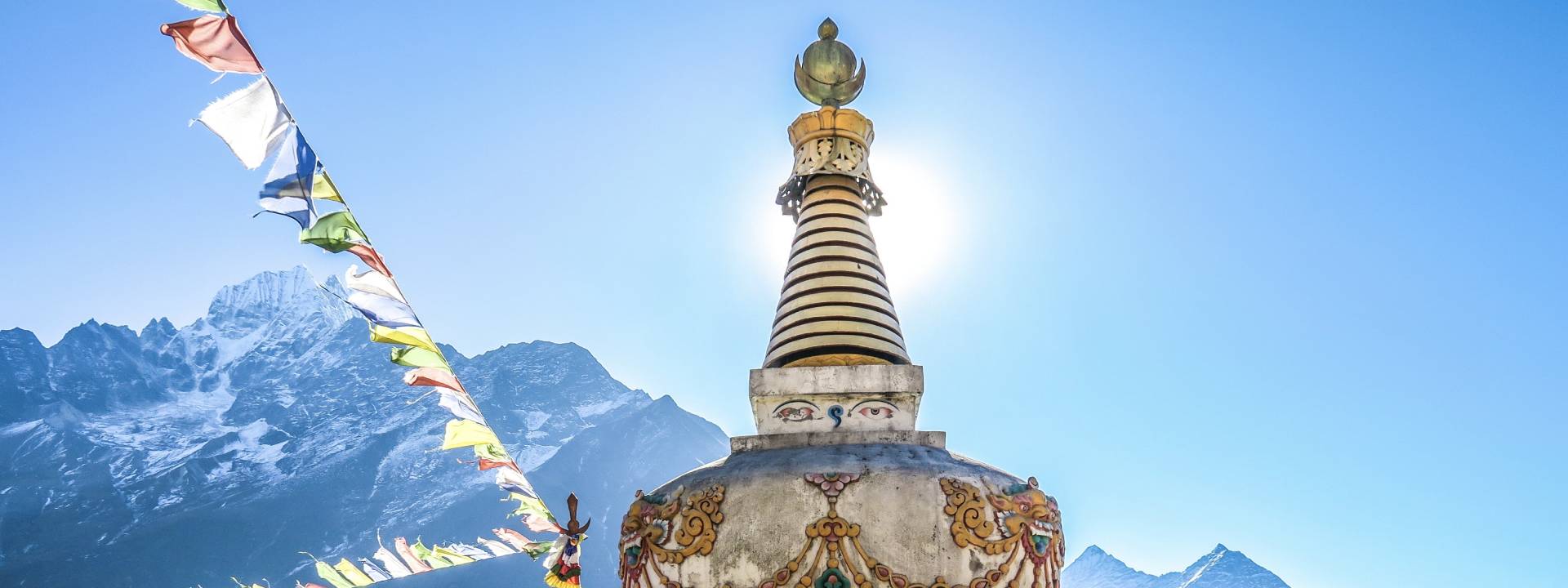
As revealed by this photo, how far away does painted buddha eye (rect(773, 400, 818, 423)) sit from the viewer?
8086 mm

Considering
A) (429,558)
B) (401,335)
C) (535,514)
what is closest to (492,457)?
(535,514)

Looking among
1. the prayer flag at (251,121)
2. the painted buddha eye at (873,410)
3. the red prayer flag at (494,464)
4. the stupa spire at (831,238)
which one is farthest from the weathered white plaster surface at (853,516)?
the prayer flag at (251,121)

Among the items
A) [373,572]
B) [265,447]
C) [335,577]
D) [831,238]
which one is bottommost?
[335,577]

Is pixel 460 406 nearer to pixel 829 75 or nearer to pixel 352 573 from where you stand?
pixel 352 573

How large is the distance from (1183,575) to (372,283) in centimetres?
5360

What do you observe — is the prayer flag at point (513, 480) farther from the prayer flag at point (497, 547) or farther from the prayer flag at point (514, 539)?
the prayer flag at point (497, 547)

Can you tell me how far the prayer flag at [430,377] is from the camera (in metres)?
8.38

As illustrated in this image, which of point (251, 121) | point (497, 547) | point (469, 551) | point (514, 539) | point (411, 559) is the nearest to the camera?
point (251, 121)

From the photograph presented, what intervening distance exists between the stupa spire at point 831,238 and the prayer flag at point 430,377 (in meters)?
2.37

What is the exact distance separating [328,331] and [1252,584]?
136 meters

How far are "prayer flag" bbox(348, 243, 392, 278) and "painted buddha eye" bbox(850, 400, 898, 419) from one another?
127 inches

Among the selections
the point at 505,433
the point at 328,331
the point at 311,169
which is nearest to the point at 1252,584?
the point at 311,169

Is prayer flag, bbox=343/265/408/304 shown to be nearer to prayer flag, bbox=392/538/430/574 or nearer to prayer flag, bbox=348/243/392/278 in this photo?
prayer flag, bbox=348/243/392/278

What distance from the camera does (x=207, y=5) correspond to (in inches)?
229
